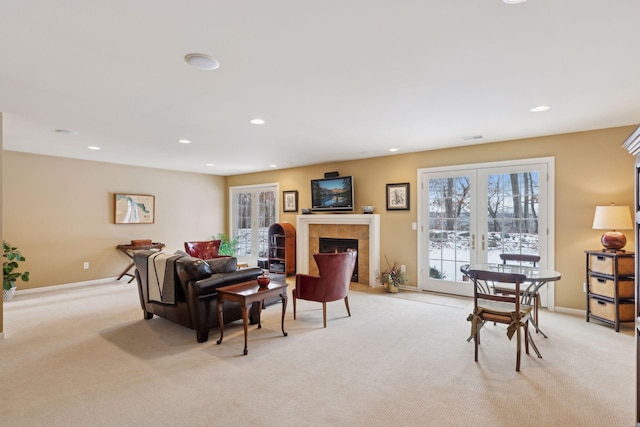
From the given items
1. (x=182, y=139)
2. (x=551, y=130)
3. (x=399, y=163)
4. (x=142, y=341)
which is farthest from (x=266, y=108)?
(x=551, y=130)

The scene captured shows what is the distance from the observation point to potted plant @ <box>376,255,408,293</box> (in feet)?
18.3

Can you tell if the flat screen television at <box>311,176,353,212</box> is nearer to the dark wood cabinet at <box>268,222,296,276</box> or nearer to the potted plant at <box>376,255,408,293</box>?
the dark wood cabinet at <box>268,222,296,276</box>

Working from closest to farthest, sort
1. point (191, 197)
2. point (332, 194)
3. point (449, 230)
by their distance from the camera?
point (449, 230) < point (332, 194) < point (191, 197)

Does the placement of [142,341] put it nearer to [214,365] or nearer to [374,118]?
[214,365]

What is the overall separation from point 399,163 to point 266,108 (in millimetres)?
3210

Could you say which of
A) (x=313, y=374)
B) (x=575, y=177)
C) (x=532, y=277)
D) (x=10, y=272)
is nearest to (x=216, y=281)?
(x=313, y=374)

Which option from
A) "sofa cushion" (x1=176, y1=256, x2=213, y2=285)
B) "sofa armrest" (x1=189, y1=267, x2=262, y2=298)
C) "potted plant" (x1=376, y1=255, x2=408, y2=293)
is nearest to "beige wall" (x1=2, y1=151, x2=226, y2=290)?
"sofa cushion" (x1=176, y1=256, x2=213, y2=285)

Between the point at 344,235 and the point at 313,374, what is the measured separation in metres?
3.94

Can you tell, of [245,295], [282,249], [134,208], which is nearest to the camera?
[245,295]

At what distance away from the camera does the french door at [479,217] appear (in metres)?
4.59

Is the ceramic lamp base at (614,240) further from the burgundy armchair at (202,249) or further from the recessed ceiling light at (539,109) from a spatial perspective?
the burgundy armchair at (202,249)

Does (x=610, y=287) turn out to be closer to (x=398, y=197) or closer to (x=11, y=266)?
(x=398, y=197)

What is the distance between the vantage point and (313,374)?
2.74 metres

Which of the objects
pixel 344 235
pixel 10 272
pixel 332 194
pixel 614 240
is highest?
pixel 332 194
